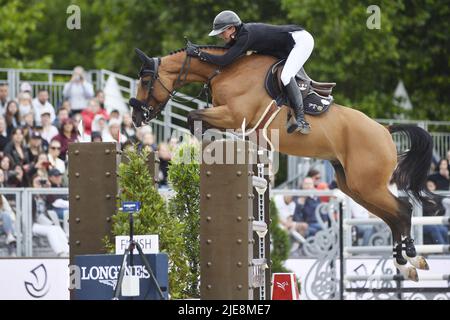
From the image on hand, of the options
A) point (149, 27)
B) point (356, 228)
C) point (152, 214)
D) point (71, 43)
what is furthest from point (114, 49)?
point (152, 214)

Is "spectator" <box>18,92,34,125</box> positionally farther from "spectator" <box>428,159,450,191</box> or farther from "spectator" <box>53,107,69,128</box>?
"spectator" <box>428,159,450,191</box>

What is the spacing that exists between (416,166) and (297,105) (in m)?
1.70

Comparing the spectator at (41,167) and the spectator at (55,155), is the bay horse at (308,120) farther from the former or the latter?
the spectator at (55,155)

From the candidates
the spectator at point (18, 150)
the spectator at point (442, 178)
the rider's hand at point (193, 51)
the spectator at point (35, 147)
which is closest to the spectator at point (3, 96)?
the spectator at point (18, 150)

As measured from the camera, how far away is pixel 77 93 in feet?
49.6

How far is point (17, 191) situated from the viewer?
1159 centimetres

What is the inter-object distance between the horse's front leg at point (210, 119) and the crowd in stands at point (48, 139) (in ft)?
9.02

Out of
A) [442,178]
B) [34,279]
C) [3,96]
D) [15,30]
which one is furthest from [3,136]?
[15,30]

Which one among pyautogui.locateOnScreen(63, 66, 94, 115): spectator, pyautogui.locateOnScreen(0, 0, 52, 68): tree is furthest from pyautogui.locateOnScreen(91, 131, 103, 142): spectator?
pyautogui.locateOnScreen(0, 0, 52, 68): tree

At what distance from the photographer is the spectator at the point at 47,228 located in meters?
11.7

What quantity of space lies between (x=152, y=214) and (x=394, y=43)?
14.5 meters

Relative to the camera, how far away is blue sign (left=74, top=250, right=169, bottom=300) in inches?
262
